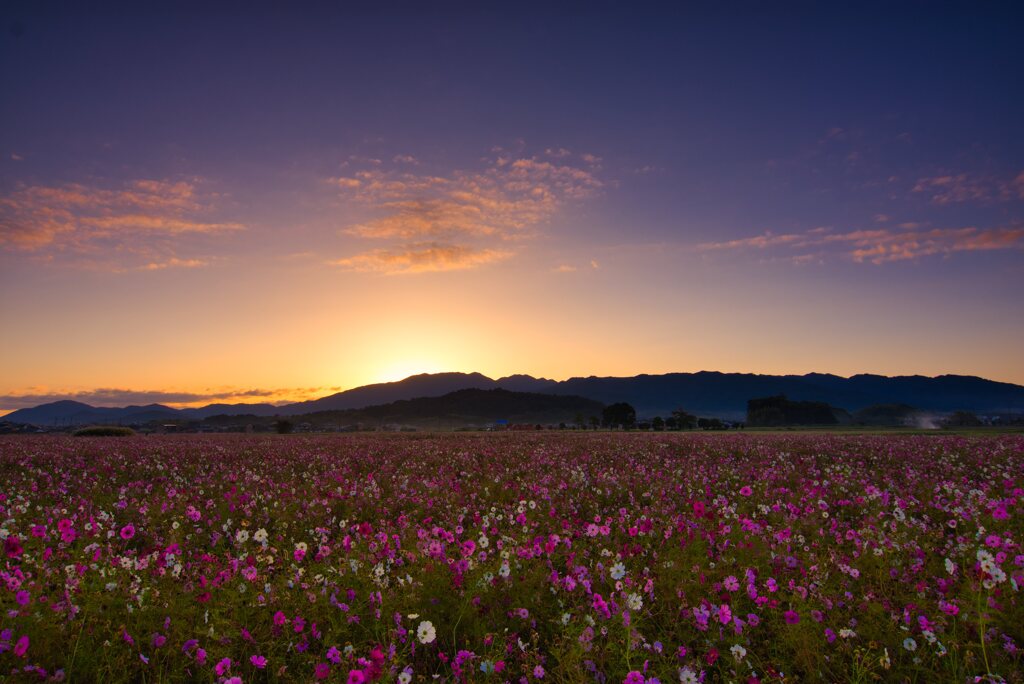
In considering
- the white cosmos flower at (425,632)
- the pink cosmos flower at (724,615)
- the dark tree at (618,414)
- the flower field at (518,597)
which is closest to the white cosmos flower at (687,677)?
the flower field at (518,597)

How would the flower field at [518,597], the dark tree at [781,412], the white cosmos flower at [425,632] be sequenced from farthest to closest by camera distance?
1. the dark tree at [781,412]
2. the flower field at [518,597]
3. the white cosmos flower at [425,632]

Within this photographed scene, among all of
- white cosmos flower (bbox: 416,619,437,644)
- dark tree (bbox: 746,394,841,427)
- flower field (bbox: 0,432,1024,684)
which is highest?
white cosmos flower (bbox: 416,619,437,644)

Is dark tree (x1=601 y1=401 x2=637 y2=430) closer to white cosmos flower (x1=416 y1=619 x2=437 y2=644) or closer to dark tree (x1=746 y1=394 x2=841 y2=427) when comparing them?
dark tree (x1=746 y1=394 x2=841 y2=427)

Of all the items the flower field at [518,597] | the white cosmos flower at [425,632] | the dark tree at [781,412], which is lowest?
the dark tree at [781,412]

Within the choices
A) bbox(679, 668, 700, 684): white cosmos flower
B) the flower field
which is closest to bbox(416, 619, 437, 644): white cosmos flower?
the flower field

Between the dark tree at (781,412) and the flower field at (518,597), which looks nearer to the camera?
the flower field at (518,597)

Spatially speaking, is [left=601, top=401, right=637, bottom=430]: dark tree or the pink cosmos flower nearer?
the pink cosmos flower

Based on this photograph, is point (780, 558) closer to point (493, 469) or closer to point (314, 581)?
point (314, 581)

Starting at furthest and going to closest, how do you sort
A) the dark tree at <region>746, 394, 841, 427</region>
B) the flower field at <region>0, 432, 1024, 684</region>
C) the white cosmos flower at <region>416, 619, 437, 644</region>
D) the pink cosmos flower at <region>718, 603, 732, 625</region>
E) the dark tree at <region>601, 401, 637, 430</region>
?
the dark tree at <region>746, 394, 841, 427</region> → the dark tree at <region>601, 401, 637, 430</region> → the pink cosmos flower at <region>718, 603, 732, 625</region> → the flower field at <region>0, 432, 1024, 684</region> → the white cosmos flower at <region>416, 619, 437, 644</region>

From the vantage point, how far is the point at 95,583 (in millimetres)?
4789

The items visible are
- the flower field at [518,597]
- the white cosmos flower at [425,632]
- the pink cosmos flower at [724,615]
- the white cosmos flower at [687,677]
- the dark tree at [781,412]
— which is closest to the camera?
the white cosmos flower at [687,677]

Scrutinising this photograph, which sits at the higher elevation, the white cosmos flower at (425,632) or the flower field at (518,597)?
the white cosmos flower at (425,632)

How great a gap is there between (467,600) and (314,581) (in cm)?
143

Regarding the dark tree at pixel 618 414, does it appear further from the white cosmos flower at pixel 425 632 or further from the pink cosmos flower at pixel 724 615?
the white cosmos flower at pixel 425 632
